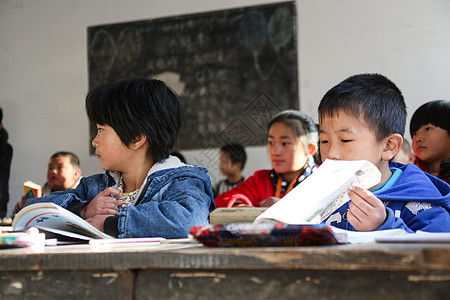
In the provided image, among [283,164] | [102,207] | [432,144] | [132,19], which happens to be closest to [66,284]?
[102,207]

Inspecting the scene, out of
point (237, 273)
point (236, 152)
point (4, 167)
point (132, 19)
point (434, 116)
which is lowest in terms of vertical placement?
point (4, 167)

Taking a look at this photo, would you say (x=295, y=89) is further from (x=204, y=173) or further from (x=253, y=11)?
(x=204, y=173)

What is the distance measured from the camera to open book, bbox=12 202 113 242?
3.94 ft

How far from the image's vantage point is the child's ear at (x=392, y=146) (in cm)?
156

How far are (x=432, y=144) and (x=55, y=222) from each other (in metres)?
2.28

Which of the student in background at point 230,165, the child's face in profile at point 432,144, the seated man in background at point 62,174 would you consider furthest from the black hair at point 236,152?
the child's face in profile at point 432,144

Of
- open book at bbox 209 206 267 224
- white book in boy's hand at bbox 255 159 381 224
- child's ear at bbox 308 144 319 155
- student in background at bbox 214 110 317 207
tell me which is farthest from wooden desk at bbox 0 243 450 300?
child's ear at bbox 308 144 319 155

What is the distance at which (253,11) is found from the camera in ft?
16.7

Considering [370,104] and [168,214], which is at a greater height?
[370,104]

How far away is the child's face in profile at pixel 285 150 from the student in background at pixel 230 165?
1.95 m

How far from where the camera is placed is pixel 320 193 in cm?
110

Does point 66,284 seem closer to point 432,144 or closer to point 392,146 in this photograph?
point 392,146

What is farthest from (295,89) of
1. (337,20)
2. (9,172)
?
(9,172)

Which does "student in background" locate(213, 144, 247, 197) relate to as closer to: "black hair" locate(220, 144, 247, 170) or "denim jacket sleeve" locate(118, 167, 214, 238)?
"black hair" locate(220, 144, 247, 170)
